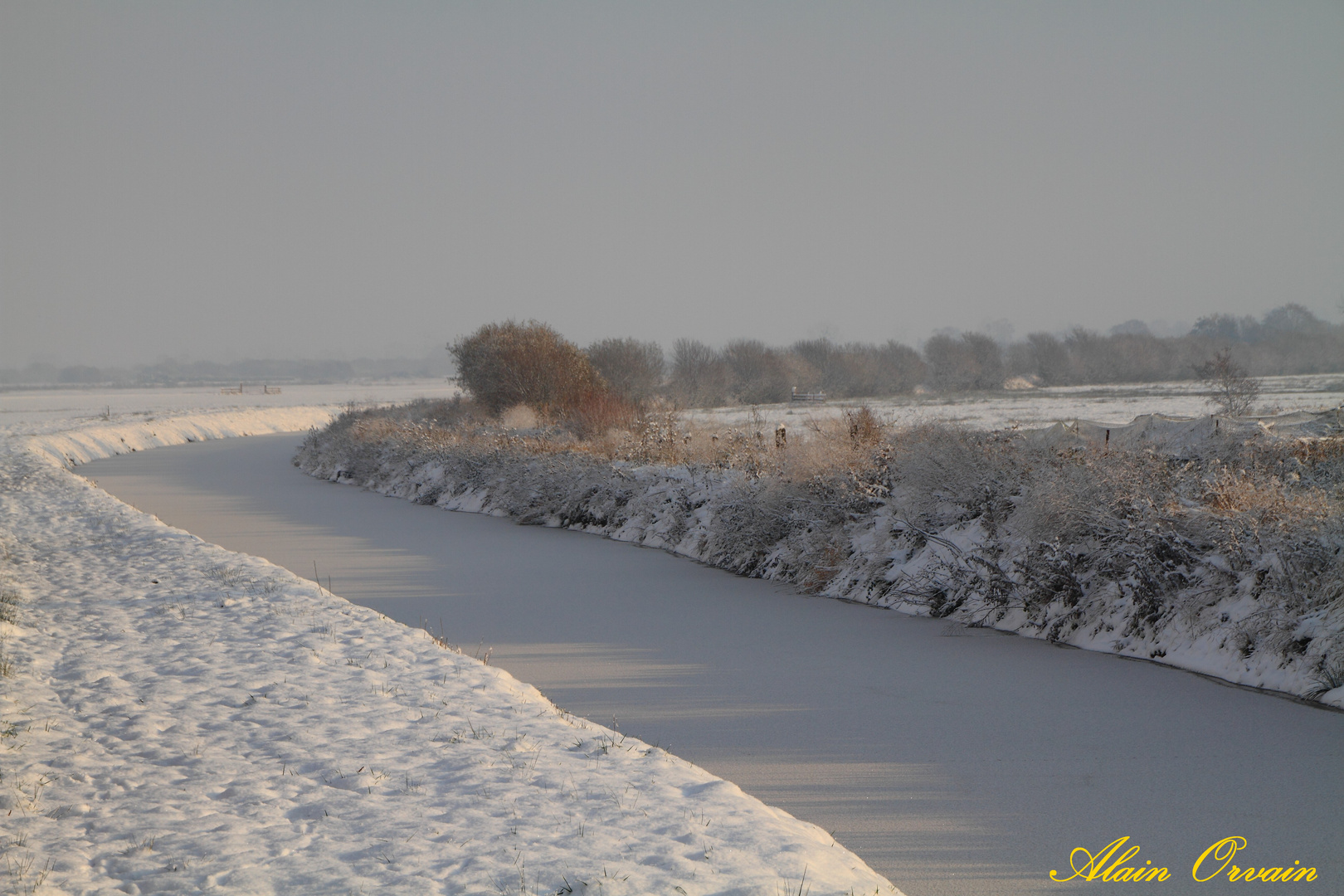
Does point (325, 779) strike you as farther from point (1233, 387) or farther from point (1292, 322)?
point (1292, 322)

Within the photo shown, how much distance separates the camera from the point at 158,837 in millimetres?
4488

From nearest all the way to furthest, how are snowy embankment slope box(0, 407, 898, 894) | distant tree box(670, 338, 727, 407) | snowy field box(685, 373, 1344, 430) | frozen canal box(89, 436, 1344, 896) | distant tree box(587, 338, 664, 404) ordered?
snowy embankment slope box(0, 407, 898, 894)
frozen canal box(89, 436, 1344, 896)
snowy field box(685, 373, 1344, 430)
distant tree box(587, 338, 664, 404)
distant tree box(670, 338, 727, 407)

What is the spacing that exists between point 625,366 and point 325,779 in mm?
40861

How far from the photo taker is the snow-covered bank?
7.80 meters

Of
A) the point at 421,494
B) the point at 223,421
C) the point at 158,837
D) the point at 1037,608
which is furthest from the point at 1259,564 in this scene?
the point at 223,421

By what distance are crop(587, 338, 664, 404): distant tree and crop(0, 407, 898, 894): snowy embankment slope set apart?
35422 mm

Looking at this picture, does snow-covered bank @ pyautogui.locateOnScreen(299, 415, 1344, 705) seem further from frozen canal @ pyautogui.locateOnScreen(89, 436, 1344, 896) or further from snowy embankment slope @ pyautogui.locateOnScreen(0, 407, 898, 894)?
snowy embankment slope @ pyautogui.locateOnScreen(0, 407, 898, 894)

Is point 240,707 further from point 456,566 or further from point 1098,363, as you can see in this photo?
point 1098,363

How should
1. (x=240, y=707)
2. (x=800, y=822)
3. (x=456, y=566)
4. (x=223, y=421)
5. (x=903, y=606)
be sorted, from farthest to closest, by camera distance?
1. (x=223, y=421)
2. (x=456, y=566)
3. (x=903, y=606)
4. (x=240, y=707)
5. (x=800, y=822)

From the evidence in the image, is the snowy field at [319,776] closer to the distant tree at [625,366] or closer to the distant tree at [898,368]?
the distant tree at [625,366]

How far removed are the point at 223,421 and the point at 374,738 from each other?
56.7m

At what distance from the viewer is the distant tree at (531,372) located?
31641 mm
